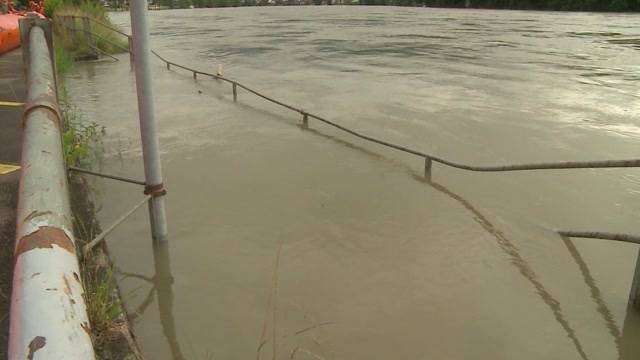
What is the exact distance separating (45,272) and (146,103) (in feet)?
9.12

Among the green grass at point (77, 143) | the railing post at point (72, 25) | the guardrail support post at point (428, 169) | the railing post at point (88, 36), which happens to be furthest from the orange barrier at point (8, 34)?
the guardrail support post at point (428, 169)

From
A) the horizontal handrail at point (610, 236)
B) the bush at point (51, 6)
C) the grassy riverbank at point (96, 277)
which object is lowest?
the horizontal handrail at point (610, 236)

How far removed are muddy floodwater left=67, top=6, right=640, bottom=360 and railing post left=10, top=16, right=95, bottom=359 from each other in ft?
8.09

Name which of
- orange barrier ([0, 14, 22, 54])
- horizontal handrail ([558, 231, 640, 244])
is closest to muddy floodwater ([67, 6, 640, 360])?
horizontal handrail ([558, 231, 640, 244])

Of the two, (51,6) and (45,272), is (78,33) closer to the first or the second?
(51,6)

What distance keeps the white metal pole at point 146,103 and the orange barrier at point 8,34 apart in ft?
32.5

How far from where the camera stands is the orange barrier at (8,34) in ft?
41.0

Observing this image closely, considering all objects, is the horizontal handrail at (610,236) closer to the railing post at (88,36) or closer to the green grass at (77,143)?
the green grass at (77,143)

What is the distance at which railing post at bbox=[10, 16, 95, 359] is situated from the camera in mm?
1263

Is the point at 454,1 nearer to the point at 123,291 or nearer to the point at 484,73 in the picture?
the point at 484,73

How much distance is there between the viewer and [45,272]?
1.46m

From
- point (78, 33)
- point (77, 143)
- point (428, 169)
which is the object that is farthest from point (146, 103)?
point (78, 33)

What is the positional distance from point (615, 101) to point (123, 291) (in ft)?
44.4

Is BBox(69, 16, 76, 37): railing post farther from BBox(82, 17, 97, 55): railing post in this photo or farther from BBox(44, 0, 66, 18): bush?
BBox(44, 0, 66, 18): bush
